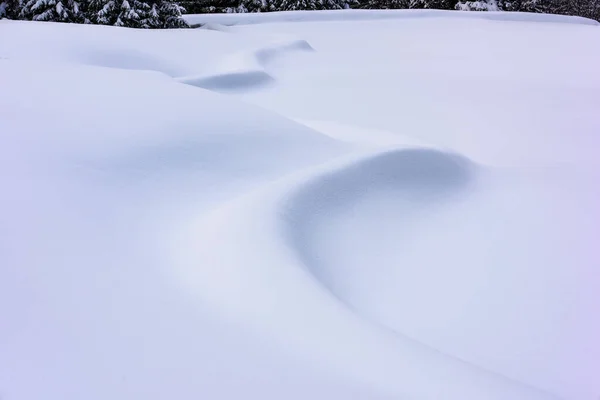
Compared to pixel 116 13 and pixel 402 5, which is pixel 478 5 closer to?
pixel 402 5

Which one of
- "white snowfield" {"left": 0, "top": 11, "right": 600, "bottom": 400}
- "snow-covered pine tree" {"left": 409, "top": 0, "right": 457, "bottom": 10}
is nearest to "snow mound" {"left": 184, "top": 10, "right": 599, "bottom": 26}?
"snow-covered pine tree" {"left": 409, "top": 0, "right": 457, "bottom": 10}

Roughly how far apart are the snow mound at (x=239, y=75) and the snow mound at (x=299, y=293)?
1981mm

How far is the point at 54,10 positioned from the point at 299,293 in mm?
8040

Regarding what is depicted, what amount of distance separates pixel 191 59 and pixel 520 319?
3.63m

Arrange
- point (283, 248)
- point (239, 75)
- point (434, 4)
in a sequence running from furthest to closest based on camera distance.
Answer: point (434, 4) < point (239, 75) < point (283, 248)

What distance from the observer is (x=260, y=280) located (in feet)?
4.28

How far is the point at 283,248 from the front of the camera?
1465 mm

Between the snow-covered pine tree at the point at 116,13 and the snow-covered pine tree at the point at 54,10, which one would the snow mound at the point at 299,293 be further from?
the snow-covered pine tree at the point at 54,10

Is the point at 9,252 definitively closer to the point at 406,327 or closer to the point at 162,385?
the point at 162,385

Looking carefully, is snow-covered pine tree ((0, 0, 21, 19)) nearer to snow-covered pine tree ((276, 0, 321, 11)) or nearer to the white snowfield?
snow-covered pine tree ((276, 0, 321, 11))

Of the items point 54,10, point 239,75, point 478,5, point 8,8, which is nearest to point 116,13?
point 54,10

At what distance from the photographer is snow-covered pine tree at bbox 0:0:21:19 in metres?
8.12

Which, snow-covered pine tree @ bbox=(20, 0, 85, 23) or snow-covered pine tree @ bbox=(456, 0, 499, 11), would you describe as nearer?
snow-covered pine tree @ bbox=(20, 0, 85, 23)

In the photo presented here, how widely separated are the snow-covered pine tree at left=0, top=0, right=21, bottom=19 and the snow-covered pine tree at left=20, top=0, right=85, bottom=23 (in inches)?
10.9
